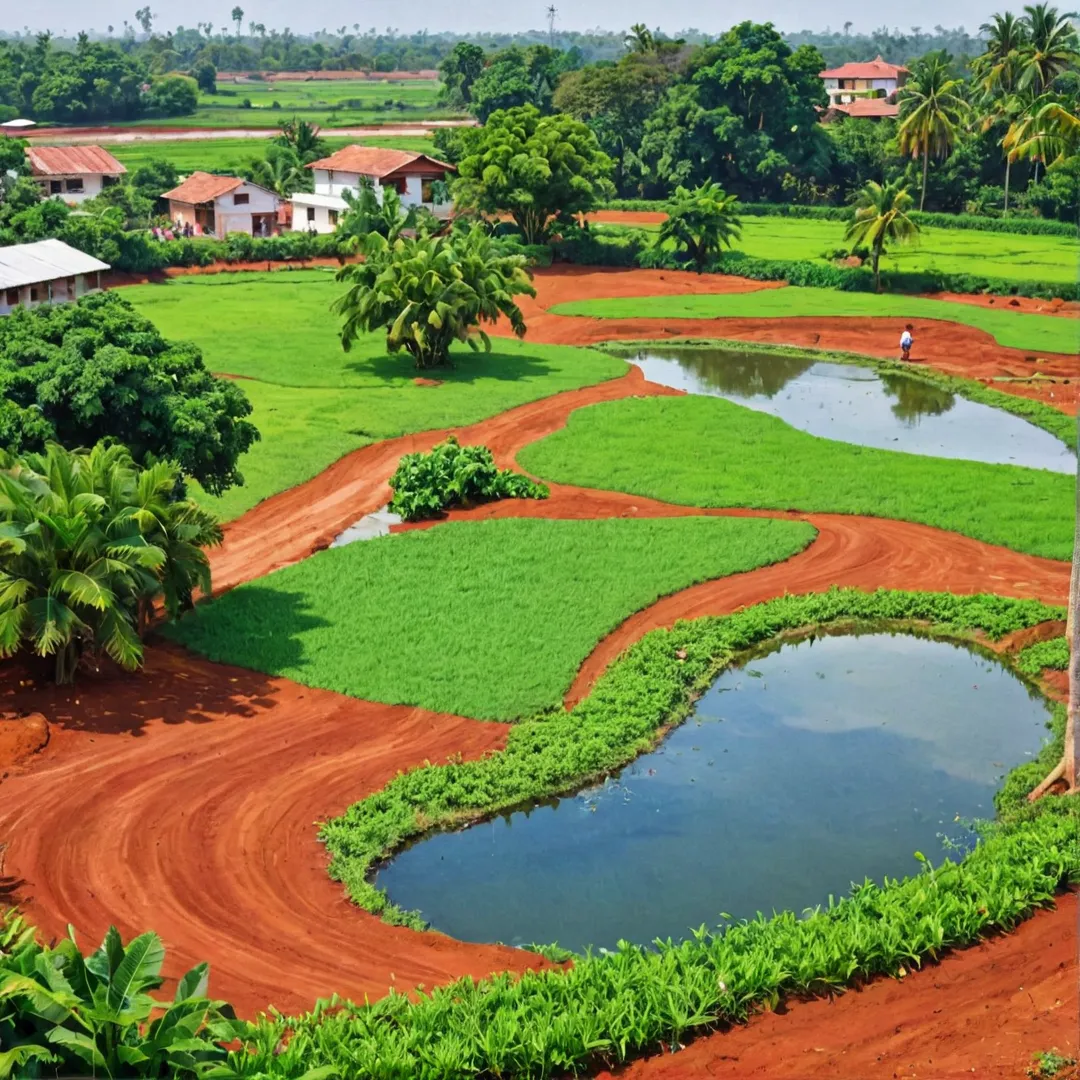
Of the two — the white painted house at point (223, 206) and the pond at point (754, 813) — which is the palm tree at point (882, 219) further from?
the pond at point (754, 813)

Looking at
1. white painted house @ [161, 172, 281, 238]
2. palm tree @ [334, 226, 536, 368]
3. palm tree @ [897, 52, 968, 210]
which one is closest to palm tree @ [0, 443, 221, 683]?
palm tree @ [334, 226, 536, 368]

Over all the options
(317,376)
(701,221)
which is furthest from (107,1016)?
(701,221)

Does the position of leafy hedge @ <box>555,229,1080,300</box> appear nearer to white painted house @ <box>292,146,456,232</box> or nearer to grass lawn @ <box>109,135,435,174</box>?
white painted house @ <box>292,146,456,232</box>

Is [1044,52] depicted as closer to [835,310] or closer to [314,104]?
[835,310]

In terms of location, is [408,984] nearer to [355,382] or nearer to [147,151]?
[355,382]

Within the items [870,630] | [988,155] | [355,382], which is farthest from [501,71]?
[870,630]

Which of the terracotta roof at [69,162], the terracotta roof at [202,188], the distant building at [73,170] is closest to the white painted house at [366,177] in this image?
the terracotta roof at [202,188]
